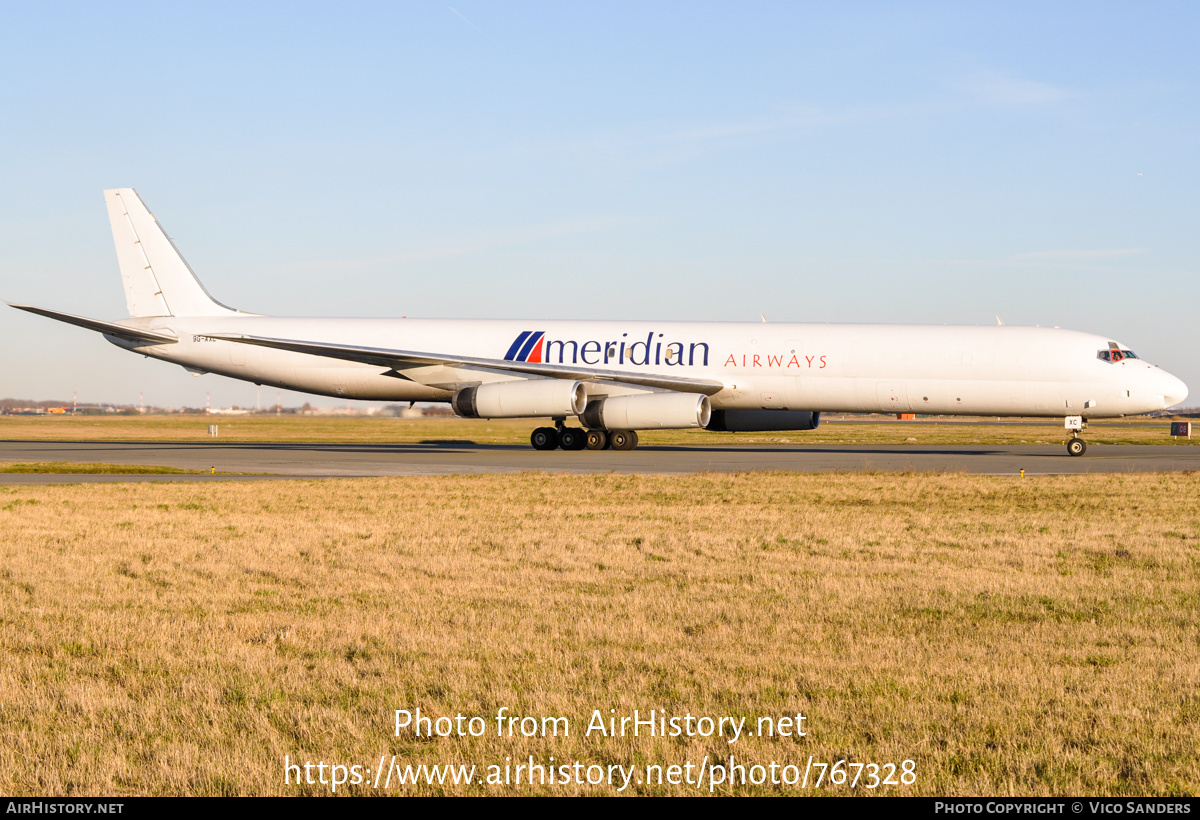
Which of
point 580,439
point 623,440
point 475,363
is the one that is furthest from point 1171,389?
point 475,363

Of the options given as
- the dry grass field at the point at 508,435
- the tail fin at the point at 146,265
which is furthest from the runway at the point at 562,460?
the dry grass field at the point at 508,435

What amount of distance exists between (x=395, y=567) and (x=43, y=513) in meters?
6.73

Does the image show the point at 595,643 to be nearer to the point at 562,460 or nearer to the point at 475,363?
the point at 562,460

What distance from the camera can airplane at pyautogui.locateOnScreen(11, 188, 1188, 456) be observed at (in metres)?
28.9

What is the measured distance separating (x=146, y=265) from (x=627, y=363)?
1649cm

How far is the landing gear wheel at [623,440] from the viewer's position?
31781 mm

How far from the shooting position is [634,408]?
29453 mm

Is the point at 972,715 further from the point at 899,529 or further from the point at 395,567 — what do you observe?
the point at 899,529

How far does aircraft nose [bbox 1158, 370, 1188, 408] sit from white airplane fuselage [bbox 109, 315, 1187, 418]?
36mm

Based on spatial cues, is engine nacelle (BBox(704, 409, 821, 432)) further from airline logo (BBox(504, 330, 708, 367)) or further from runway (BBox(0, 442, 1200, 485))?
airline logo (BBox(504, 330, 708, 367))

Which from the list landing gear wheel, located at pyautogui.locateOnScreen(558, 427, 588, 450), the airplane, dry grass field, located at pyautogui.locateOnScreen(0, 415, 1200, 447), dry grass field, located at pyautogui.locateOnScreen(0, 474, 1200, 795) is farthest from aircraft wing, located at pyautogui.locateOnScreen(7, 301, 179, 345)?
dry grass field, located at pyautogui.locateOnScreen(0, 474, 1200, 795)

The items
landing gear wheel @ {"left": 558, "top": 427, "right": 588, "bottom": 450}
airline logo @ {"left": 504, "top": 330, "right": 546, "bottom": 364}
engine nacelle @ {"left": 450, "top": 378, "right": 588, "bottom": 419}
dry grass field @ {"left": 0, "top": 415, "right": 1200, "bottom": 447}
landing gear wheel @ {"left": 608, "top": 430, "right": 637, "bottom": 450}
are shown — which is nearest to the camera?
engine nacelle @ {"left": 450, "top": 378, "right": 588, "bottom": 419}

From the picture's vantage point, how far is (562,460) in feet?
88.0

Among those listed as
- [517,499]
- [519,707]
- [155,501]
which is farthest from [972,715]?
[155,501]
